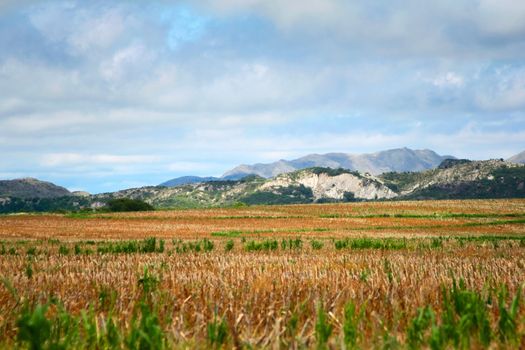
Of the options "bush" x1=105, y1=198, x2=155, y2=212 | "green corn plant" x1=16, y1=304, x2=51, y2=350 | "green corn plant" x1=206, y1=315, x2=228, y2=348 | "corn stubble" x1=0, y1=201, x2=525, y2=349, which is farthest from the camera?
"bush" x1=105, y1=198, x2=155, y2=212

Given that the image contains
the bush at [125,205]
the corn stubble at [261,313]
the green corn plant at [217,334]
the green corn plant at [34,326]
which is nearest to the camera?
the green corn plant at [34,326]

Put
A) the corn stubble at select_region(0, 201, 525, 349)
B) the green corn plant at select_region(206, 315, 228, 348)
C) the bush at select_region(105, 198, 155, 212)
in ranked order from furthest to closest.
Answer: the bush at select_region(105, 198, 155, 212)
the green corn plant at select_region(206, 315, 228, 348)
the corn stubble at select_region(0, 201, 525, 349)

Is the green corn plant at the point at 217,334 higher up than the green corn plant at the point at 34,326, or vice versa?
the green corn plant at the point at 34,326

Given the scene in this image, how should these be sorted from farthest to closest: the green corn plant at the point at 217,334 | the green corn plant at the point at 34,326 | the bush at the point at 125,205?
the bush at the point at 125,205 < the green corn plant at the point at 217,334 < the green corn plant at the point at 34,326

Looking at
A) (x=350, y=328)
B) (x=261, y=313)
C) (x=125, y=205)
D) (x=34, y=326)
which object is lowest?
(x=125, y=205)

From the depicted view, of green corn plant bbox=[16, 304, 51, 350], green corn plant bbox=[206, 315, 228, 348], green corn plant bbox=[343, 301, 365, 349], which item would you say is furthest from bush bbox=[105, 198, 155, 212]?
green corn plant bbox=[16, 304, 51, 350]

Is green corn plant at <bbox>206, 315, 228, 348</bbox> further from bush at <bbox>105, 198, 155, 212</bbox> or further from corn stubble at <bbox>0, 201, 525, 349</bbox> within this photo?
bush at <bbox>105, 198, 155, 212</bbox>

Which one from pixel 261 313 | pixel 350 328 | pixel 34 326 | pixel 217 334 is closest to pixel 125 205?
pixel 261 313

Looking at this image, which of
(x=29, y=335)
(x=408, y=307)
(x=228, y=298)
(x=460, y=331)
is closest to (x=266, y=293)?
(x=228, y=298)

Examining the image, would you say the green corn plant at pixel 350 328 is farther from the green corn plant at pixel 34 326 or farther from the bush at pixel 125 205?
the bush at pixel 125 205

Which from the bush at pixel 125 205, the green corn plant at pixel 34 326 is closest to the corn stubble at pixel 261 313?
the green corn plant at pixel 34 326

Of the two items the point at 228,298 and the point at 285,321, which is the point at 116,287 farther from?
the point at 285,321

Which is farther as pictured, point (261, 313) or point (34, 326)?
point (261, 313)

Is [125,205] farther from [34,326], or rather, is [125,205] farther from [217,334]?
[34,326]
